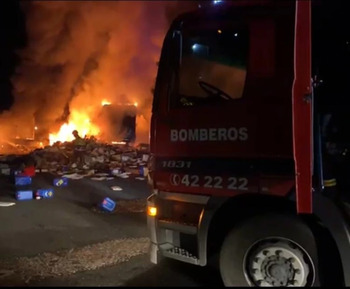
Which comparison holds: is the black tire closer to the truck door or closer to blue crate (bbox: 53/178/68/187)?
the truck door

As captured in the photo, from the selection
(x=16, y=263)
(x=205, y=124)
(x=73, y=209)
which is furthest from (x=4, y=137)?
(x=205, y=124)

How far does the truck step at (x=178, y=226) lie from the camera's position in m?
3.58

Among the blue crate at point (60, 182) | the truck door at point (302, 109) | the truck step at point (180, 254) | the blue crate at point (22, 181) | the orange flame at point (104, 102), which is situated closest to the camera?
the truck door at point (302, 109)

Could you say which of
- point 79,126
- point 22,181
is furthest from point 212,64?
point 79,126

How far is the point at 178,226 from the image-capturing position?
3.66 m

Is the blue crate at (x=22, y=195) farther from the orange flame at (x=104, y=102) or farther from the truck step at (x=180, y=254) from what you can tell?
the orange flame at (x=104, y=102)

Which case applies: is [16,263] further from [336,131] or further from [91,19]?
[91,19]

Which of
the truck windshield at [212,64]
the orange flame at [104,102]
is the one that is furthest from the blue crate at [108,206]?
the orange flame at [104,102]

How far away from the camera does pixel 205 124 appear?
3559 millimetres

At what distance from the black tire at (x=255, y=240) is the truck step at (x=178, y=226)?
283 mm

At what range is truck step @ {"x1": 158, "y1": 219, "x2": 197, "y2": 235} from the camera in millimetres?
3576

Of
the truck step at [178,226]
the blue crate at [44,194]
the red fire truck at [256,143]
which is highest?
the red fire truck at [256,143]

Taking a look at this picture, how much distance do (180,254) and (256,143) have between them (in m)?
1.19

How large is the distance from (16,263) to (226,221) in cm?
243
